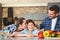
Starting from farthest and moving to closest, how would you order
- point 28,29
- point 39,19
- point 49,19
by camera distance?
1. point 39,19
2. point 49,19
3. point 28,29

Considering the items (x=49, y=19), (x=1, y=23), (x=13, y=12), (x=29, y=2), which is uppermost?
(x=49, y=19)

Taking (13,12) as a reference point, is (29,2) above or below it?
above

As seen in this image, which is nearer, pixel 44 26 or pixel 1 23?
pixel 44 26

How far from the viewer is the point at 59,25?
2.58 m

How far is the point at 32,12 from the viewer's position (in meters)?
4.23

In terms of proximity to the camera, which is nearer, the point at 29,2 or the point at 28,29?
the point at 28,29

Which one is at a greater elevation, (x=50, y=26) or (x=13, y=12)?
(x=50, y=26)

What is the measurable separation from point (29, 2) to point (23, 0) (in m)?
0.18

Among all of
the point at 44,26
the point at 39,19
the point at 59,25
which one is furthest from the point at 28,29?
the point at 39,19

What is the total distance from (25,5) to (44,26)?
1775 millimetres

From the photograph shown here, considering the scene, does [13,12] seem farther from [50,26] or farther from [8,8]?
[50,26]

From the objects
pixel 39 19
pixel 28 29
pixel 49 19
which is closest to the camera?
pixel 28 29

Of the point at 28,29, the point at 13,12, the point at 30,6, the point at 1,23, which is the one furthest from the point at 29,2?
the point at 28,29

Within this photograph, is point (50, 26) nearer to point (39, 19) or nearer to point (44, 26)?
point (44, 26)
